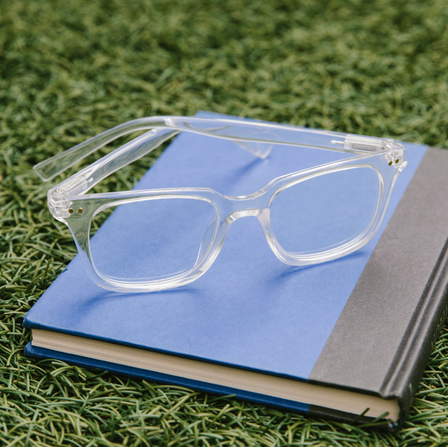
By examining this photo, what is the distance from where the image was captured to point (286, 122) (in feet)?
4.93

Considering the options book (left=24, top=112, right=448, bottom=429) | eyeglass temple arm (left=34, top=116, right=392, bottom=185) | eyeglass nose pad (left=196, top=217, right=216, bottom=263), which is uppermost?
eyeglass temple arm (left=34, top=116, right=392, bottom=185)

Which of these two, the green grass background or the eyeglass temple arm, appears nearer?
the green grass background

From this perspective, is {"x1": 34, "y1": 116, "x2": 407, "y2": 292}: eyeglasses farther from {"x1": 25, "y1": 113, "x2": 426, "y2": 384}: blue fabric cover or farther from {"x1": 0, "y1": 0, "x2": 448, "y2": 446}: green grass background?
{"x1": 0, "y1": 0, "x2": 448, "y2": 446}: green grass background

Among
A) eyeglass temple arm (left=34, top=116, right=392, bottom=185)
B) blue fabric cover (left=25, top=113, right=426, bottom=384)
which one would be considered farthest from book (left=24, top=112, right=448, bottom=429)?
eyeglass temple arm (left=34, top=116, right=392, bottom=185)

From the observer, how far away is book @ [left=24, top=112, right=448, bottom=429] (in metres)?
0.78

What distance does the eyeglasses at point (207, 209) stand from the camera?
90 centimetres

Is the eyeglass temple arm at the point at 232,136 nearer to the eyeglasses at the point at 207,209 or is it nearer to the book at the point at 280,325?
the eyeglasses at the point at 207,209

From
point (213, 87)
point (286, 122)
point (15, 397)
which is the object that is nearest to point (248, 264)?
point (15, 397)

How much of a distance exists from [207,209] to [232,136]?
0.15 metres

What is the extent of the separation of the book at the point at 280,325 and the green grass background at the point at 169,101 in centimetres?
4

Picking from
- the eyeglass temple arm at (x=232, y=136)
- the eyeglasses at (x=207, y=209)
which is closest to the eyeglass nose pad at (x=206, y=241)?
the eyeglasses at (x=207, y=209)

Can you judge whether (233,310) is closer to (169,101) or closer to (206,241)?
(206,241)

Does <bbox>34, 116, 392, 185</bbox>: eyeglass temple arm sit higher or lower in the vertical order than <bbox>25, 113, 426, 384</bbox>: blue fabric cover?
higher

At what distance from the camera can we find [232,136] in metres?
1.02
